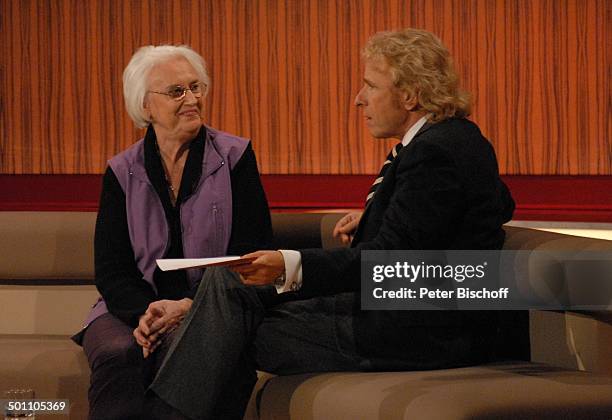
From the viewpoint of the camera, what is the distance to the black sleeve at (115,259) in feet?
8.80

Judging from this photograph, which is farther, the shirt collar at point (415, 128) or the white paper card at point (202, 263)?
the shirt collar at point (415, 128)

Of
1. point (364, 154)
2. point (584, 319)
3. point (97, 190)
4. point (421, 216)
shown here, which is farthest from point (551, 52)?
point (421, 216)

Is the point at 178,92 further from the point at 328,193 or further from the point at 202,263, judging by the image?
the point at 328,193

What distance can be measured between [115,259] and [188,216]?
0.80 ft

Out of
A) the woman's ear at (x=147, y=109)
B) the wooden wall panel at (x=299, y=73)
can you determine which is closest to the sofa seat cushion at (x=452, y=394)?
the woman's ear at (x=147, y=109)

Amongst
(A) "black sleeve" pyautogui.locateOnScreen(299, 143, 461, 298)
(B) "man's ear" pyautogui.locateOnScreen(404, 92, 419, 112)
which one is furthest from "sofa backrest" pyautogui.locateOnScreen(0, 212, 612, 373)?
(A) "black sleeve" pyautogui.locateOnScreen(299, 143, 461, 298)

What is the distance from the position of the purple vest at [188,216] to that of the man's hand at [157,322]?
8.0 inches

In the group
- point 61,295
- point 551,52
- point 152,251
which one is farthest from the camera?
point 551,52

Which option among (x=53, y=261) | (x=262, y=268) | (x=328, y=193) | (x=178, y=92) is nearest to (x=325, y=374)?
(x=262, y=268)

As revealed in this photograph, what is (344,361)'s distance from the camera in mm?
2320

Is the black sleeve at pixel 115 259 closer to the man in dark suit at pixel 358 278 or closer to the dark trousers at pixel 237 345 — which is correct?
the man in dark suit at pixel 358 278

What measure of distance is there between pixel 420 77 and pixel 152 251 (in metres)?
0.90

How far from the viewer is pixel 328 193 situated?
16.6 feet

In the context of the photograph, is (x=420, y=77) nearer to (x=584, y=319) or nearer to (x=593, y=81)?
(x=584, y=319)
